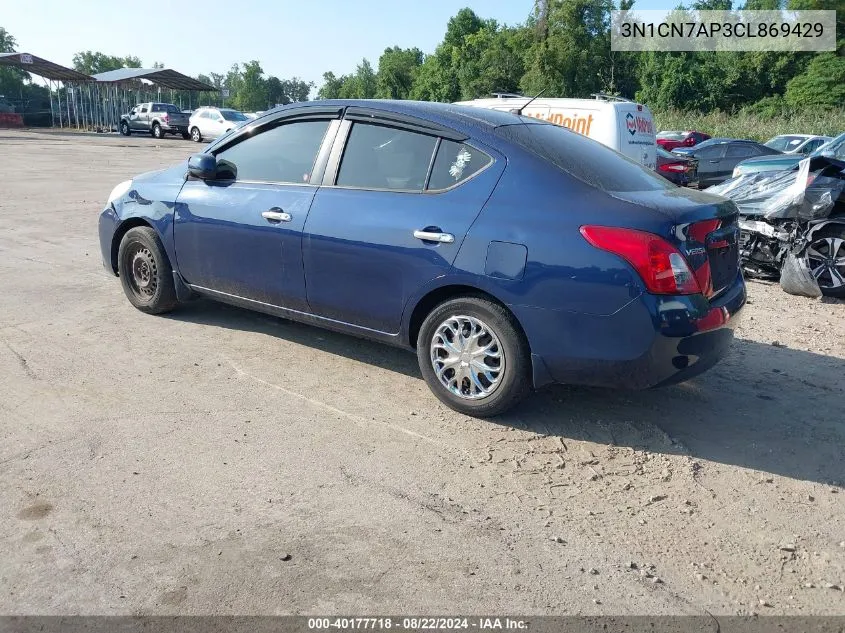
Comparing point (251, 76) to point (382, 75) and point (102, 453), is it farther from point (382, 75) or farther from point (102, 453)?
point (102, 453)

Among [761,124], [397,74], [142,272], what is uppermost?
[397,74]

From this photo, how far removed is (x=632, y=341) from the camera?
3756 mm

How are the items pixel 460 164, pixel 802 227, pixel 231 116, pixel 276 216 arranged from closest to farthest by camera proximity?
pixel 460 164 < pixel 276 216 < pixel 802 227 < pixel 231 116

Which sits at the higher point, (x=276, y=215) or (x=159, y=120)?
(x=159, y=120)

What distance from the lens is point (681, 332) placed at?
148 inches

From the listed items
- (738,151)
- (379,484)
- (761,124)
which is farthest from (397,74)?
(379,484)

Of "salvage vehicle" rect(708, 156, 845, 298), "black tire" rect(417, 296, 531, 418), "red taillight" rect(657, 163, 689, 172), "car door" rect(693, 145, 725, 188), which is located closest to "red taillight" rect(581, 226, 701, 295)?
"black tire" rect(417, 296, 531, 418)

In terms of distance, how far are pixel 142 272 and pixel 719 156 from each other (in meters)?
18.7

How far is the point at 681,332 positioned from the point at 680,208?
2.19 ft

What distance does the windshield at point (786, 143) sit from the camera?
83.6ft

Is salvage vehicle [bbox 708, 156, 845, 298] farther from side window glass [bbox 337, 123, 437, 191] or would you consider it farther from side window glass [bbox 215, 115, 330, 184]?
side window glass [bbox 215, 115, 330, 184]

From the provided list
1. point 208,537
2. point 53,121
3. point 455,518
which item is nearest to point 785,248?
point 455,518

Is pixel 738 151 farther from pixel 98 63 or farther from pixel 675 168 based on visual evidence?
pixel 98 63

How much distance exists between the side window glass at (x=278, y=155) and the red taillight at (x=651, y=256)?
82.3 inches
